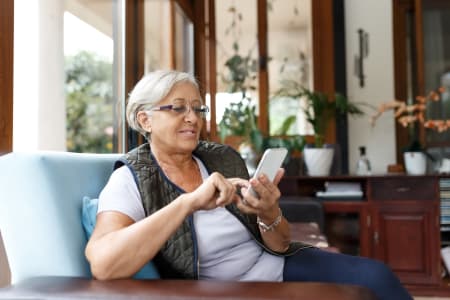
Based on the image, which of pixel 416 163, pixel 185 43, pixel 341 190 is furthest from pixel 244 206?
pixel 185 43

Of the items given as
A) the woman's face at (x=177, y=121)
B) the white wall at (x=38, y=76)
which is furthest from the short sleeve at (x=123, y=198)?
the white wall at (x=38, y=76)

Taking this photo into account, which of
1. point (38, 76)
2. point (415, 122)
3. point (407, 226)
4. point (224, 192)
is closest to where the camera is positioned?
point (224, 192)

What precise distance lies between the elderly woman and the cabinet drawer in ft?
6.23

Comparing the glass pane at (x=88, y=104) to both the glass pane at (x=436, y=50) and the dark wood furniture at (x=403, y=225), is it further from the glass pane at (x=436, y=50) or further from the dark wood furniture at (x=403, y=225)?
the glass pane at (x=436, y=50)

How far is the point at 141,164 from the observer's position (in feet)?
4.53

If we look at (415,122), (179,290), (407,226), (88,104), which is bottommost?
(407,226)

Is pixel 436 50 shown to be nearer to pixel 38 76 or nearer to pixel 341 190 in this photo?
pixel 341 190

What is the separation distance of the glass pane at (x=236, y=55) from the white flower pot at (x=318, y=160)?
60cm

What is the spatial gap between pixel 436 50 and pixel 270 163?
2865mm

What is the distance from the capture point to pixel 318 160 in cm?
349

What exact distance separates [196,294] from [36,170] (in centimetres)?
55

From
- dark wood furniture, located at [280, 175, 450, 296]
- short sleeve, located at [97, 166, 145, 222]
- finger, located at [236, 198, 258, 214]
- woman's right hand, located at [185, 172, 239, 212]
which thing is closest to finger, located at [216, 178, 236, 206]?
woman's right hand, located at [185, 172, 239, 212]

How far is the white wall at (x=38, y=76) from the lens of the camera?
1814 millimetres

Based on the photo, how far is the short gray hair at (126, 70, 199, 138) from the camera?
1.42 metres
